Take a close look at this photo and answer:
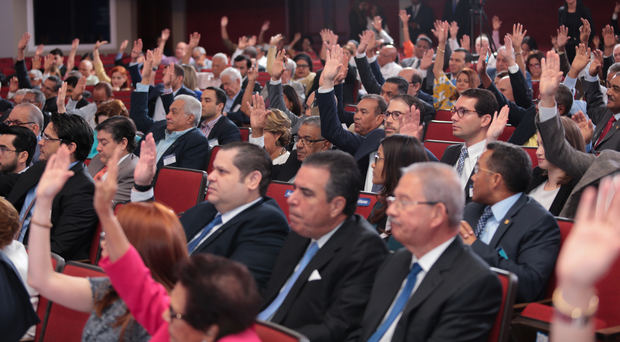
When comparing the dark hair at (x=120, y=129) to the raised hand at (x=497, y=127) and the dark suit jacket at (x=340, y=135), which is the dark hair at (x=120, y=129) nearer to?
the dark suit jacket at (x=340, y=135)

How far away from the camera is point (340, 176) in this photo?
252 centimetres

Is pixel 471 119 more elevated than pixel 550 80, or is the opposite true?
pixel 550 80

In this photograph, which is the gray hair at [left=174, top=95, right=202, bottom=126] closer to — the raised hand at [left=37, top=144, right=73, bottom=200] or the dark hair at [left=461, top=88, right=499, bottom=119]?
the dark hair at [left=461, top=88, right=499, bottom=119]

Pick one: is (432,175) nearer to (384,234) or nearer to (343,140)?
(384,234)

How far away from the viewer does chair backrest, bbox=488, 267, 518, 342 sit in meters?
2.07

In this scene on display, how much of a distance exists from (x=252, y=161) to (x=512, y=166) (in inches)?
39.7

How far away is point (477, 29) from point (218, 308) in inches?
531

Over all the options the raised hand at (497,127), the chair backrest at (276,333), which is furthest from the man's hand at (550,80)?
the chair backrest at (276,333)

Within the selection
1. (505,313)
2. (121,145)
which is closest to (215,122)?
(121,145)

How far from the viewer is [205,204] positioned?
308cm

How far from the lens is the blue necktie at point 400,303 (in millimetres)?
2201

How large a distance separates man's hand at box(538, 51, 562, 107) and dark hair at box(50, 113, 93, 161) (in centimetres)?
234

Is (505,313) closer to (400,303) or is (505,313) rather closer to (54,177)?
(400,303)

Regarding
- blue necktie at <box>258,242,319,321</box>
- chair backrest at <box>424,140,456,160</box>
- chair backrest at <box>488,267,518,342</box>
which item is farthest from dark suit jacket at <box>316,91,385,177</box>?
chair backrest at <box>488,267,518,342</box>
